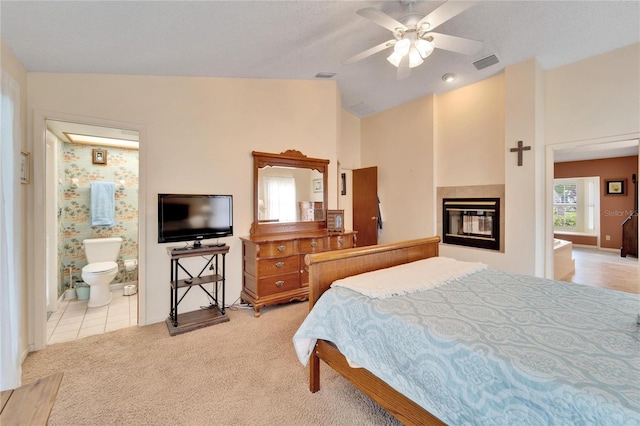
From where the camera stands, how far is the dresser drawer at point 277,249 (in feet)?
10.2

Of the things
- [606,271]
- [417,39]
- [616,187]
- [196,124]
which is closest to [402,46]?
[417,39]

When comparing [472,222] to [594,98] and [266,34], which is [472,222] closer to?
[594,98]

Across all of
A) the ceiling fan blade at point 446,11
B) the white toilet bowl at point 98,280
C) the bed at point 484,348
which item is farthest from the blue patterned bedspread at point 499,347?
the white toilet bowl at point 98,280

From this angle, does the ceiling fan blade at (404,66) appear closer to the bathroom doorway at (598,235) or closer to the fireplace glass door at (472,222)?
the fireplace glass door at (472,222)

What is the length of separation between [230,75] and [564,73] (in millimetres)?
4164

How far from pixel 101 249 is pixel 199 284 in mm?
1949

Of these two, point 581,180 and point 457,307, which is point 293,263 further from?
point 581,180

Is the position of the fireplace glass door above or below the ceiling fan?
below

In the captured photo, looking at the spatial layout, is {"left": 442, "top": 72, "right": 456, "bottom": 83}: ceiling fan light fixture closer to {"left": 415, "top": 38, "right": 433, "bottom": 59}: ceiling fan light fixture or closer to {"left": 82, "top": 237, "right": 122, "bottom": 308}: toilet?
{"left": 415, "top": 38, "right": 433, "bottom": 59}: ceiling fan light fixture

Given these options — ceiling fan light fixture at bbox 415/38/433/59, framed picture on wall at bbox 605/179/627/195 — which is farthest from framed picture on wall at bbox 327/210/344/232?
framed picture on wall at bbox 605/179/627/195

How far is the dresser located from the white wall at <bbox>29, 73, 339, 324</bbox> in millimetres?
260

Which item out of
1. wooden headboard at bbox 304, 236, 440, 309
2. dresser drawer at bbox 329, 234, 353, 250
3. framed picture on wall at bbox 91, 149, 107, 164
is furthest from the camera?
framed picture on wall at bbox 91, 149, 107, 164

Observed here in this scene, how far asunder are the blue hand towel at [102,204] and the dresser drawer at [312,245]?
2.86 meters

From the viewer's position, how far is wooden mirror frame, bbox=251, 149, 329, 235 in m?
3.52
